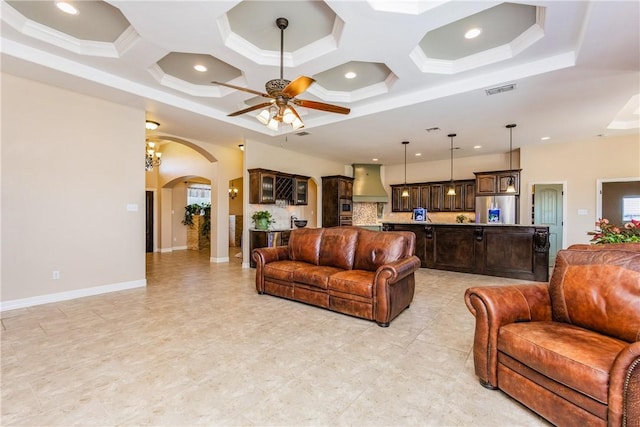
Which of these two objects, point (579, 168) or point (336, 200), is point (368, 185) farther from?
point (579, 168)

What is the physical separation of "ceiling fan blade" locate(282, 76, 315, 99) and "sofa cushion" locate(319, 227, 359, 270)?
200cm

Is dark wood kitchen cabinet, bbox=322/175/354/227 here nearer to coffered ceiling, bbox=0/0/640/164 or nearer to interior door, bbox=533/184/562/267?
coffered ceiling, bbox=0/0/640/164

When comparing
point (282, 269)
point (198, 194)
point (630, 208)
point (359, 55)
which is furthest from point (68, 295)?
point (630, 208)

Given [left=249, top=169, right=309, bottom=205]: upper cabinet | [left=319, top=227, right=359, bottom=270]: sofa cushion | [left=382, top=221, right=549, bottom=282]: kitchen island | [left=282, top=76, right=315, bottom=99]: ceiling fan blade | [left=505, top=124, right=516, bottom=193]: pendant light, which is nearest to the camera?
[left=282, top=76, right=315, bottom=99]: ceiling fan blade

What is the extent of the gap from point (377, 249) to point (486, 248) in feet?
10.7

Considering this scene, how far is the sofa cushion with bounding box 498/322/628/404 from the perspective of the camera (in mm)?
1427

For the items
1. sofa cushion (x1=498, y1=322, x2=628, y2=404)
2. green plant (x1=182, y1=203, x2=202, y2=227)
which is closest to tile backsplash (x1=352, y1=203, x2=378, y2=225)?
green plant (x1=182, y1=203, x2=202, y2=227)

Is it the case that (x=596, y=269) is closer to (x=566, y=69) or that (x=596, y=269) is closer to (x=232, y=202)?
(x=566, y=69)

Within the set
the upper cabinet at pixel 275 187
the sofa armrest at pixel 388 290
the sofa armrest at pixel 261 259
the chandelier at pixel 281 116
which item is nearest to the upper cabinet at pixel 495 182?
the upper cabinet at pixel 275 187

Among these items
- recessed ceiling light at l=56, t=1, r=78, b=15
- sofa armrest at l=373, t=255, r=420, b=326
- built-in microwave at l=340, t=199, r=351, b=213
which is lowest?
sofa armrest at l=373, t=255, r=420, b=326

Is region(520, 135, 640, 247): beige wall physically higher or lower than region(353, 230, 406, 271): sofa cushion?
higher

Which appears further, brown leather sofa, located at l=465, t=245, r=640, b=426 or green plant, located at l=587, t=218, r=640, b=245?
green plant, located at l=587, t=218, r=640, b=245

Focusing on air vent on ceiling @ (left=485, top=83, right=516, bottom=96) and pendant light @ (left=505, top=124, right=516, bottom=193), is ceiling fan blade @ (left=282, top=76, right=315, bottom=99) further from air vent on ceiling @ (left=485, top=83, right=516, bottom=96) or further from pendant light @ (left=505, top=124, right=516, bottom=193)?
pendant light @ (left=505, top=124, right=516, bottom=193)

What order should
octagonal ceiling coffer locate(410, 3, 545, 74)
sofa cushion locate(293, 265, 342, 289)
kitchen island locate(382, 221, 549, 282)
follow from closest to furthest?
octagonal ceiling coffer locate(410, 3, 545, 74), sofa cushion locate(293, 265, 342, 289), kitchen island locate(382, 221, 549, 282)
